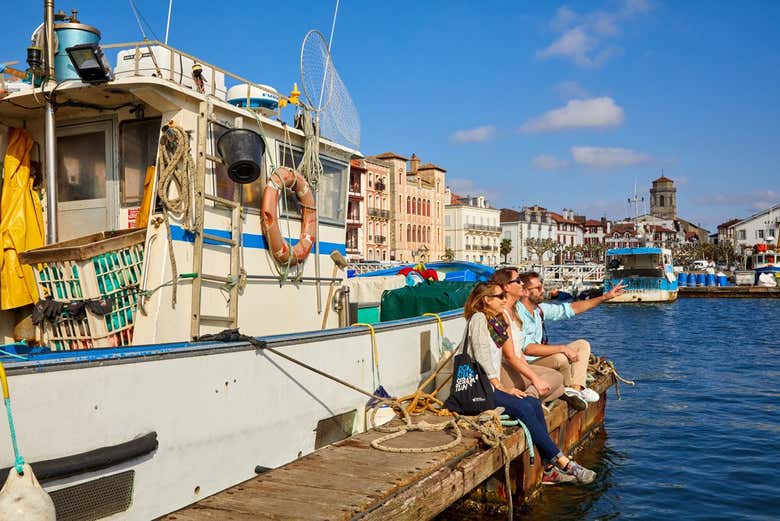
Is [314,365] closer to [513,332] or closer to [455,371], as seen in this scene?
[455,371]

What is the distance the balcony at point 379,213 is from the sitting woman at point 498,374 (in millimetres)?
75339

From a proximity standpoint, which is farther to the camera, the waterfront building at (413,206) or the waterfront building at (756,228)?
the waterfront building at (756,228)

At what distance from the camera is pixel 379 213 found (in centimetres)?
8400

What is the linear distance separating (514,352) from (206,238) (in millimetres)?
3285

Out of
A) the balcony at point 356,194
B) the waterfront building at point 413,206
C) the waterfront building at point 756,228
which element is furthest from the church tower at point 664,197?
the balcony at point 356,194

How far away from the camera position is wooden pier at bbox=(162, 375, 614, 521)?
15.6 ft

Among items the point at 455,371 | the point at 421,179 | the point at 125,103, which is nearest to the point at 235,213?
the point at 125,103

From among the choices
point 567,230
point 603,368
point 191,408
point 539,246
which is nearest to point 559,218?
point 567,230

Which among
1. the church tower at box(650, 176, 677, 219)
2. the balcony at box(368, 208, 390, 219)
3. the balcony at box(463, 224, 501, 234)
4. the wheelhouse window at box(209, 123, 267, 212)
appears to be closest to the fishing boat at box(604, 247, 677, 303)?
the balcony at box(368, 208, 390, 219)

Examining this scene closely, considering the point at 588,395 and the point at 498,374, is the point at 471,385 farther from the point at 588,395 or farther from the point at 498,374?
the point at 588,395

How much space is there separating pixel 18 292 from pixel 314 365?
2.99m

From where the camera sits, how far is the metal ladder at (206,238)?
6477 millimetres

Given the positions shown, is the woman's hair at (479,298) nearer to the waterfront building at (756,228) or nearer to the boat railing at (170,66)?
the boat railing at (170,66)

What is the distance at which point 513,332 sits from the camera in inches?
298
